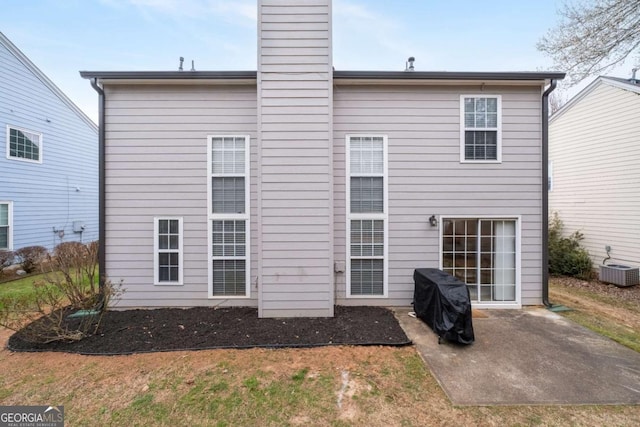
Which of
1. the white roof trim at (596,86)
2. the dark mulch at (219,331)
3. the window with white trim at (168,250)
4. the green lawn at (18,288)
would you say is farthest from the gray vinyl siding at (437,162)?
the green lawn at (18,288)

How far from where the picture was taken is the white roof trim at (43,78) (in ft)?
29.1

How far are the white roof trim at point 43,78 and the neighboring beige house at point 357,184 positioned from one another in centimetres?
795

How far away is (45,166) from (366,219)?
12604 millimetres

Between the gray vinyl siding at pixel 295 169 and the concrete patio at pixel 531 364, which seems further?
the gray vinyl siding at pixel 295 169

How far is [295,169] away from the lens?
4770 mm

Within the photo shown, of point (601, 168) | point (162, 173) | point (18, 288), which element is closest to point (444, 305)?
point (162, 173)

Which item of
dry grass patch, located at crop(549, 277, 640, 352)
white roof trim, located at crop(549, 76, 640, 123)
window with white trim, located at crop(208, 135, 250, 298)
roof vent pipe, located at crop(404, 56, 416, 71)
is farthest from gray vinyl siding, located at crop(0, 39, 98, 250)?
white roof trim, located at crop(549, 76, 640, 123)

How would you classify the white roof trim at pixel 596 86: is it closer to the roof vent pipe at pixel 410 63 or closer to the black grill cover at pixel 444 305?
the roof vent pipe at pixel 410 63

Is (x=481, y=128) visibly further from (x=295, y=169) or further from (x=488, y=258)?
(x=295, y=169)

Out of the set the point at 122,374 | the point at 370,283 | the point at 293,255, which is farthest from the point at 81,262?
the point at 370,283

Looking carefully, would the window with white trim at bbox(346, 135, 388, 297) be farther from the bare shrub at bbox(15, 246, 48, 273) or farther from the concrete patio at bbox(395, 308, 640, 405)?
the bare shrub at bbox(15, 246, 48, 273)

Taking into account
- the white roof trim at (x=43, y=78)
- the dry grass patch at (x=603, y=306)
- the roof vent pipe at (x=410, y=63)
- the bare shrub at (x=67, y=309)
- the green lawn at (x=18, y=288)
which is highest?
the white roof trim at (x=43, y=78)

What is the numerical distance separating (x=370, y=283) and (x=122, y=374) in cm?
416

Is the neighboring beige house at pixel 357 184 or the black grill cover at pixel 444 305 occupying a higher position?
the neighboring beige house at pixel 357 184
